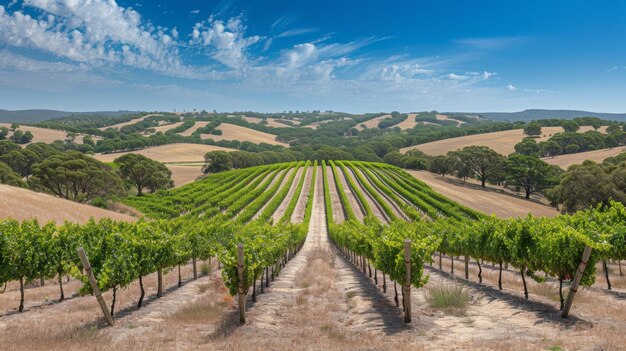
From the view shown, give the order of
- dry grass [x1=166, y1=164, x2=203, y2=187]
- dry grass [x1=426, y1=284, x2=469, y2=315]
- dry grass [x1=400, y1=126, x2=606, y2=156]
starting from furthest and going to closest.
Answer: dry grass [x1=400, y1=126, x2=606, y2=156], dry grass [x1=166, y1=164, x2=203, y2=187], dry grass [x1=426, y1=284, x2=469, y2=315]

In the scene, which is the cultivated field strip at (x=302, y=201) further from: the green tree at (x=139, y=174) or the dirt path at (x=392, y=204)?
the green tree at (x=139, y=174)

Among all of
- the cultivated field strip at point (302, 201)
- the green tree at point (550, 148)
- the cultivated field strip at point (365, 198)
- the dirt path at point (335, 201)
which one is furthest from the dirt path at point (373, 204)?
the green tree at point (550, 148)

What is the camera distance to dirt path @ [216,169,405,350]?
13352 millimetres

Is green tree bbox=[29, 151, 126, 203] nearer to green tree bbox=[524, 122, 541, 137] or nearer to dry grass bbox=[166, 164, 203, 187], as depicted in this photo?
dry grass bbox=[166, 164, 203, 187]

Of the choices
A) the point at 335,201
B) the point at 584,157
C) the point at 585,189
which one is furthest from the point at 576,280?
the point at 584,157

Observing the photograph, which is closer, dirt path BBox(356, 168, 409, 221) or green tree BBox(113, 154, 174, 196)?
dirt path BBox(356, 168, 409, 221)

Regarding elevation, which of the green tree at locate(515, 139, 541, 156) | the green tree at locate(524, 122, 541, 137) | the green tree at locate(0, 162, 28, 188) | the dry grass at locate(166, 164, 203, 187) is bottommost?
the dry grass at locate(166, 164, 203, 187)

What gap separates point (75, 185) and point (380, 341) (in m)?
80.3

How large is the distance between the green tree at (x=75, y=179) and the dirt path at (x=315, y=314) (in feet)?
205

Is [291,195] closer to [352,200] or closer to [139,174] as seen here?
[352,200]

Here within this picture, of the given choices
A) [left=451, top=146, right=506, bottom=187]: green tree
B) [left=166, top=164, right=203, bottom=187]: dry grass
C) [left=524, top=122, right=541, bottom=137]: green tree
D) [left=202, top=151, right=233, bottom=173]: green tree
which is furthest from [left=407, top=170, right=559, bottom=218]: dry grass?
[left=524, top=122, right=541, bottom=137]: green tree

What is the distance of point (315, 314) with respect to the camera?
17.1 m

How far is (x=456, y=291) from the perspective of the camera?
57.5 ft

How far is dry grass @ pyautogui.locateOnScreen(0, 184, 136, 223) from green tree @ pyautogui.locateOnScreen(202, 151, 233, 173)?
287ft
